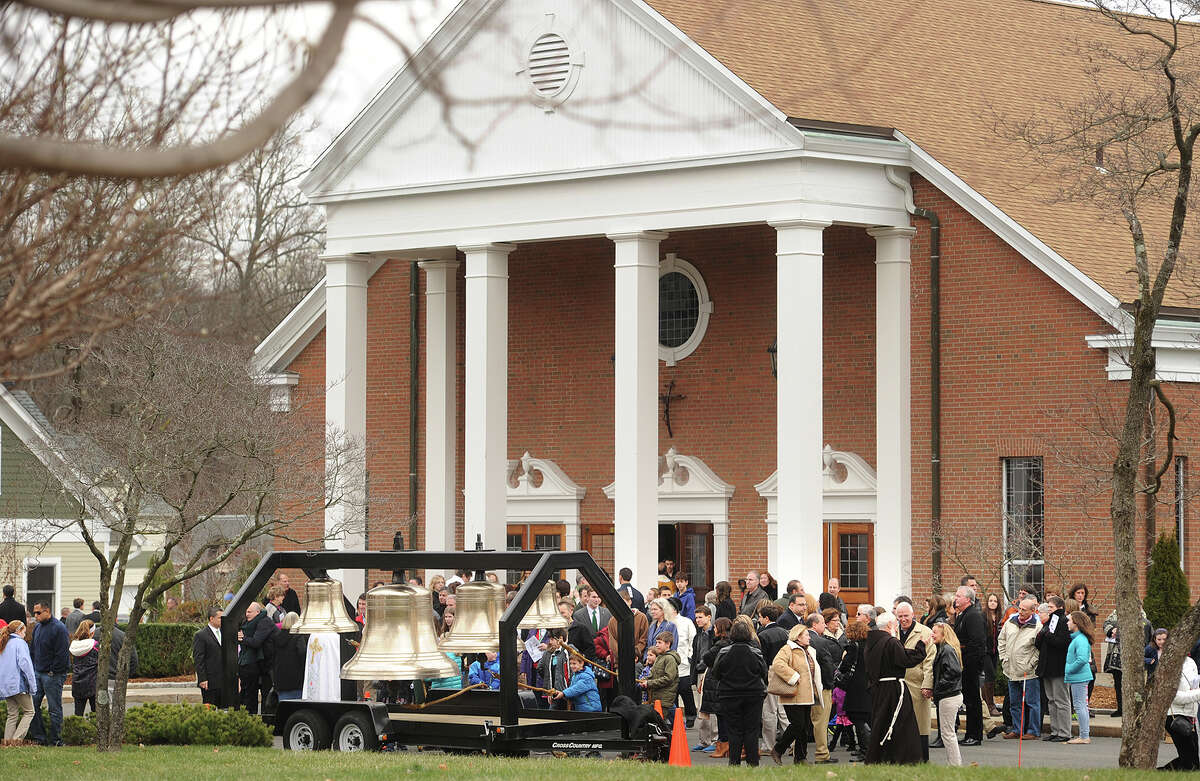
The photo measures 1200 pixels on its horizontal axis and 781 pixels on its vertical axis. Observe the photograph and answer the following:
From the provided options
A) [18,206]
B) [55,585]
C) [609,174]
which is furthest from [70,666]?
[55,585]

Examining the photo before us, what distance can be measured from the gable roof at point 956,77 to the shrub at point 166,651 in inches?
488

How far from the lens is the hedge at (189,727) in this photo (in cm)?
1931

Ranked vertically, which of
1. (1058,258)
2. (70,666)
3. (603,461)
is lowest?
(70,666)

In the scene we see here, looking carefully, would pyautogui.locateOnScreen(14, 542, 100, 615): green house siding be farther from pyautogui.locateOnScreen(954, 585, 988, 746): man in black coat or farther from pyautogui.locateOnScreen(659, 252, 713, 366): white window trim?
pyautogui.locateOnScreen(954, 585, 988, 746): man in black coat

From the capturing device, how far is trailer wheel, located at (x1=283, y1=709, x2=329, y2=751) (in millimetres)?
18422

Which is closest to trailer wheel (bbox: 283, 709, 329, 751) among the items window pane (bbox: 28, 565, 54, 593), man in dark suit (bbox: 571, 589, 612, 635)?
man in dark suit (bbox: 571, 589, 612, 635)

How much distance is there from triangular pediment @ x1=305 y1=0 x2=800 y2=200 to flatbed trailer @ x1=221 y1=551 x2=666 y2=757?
9.36 meters

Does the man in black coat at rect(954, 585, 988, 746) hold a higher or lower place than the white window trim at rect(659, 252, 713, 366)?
lower

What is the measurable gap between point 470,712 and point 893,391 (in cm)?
1186

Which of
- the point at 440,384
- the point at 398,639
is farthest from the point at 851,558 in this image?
the point at 398,639

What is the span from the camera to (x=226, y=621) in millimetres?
18125

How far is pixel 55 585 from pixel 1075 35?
22887 mm

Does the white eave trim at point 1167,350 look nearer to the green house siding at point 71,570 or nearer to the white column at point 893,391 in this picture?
the white column at point 893,391

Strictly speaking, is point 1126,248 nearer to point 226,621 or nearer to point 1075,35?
point 1075,35
